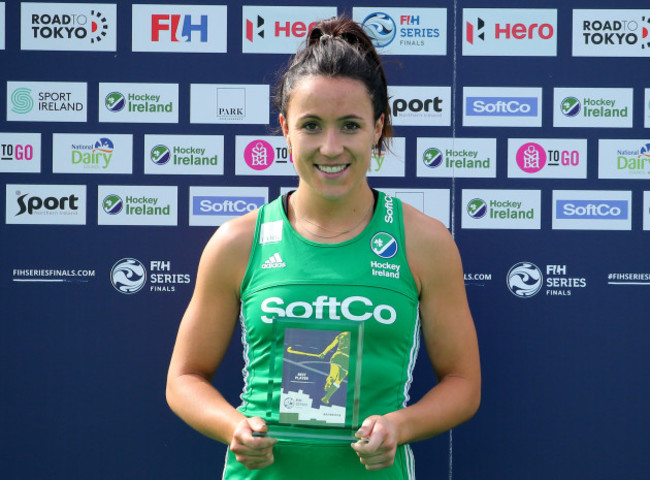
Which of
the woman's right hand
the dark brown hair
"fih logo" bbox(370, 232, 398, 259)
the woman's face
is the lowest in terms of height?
the woman's right hand

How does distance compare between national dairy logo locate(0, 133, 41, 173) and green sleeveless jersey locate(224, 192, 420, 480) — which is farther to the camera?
national dairy logo locate(0, 133, 41, 173)

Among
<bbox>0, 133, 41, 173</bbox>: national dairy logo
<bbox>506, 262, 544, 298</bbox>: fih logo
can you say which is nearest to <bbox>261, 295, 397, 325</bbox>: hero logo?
<bbox>506, 262, 544, 298</bbox>: fih logo

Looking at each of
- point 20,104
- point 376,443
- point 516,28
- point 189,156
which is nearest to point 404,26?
point 516,28

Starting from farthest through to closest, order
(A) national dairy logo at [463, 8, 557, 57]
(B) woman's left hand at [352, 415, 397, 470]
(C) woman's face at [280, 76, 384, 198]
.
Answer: (A) national dairy logo at [463, 8, 557, 57], (C) woman's face at [280, 76, 384, 198], (B) woman's left hand at [352, 415, 397, 470]

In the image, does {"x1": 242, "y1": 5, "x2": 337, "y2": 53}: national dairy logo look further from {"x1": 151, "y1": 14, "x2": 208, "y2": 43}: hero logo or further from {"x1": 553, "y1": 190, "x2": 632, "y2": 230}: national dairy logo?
{"x1": 553, "y1": 190, "x2": 632, "y2": 230}: national dairy logo

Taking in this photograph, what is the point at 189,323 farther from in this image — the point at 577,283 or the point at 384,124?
the point at 577,283

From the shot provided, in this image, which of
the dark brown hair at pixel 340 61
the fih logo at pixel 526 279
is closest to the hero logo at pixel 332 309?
the dark brown hair at pixel 340 61

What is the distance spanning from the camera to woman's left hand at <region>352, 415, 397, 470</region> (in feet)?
5.65

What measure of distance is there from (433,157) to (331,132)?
1.14m

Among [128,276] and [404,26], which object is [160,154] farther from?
[404,26]

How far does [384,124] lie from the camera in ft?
6.97

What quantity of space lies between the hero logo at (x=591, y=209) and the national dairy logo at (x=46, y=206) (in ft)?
6.39

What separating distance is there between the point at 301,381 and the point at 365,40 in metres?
0.96

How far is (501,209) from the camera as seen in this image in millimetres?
2953
